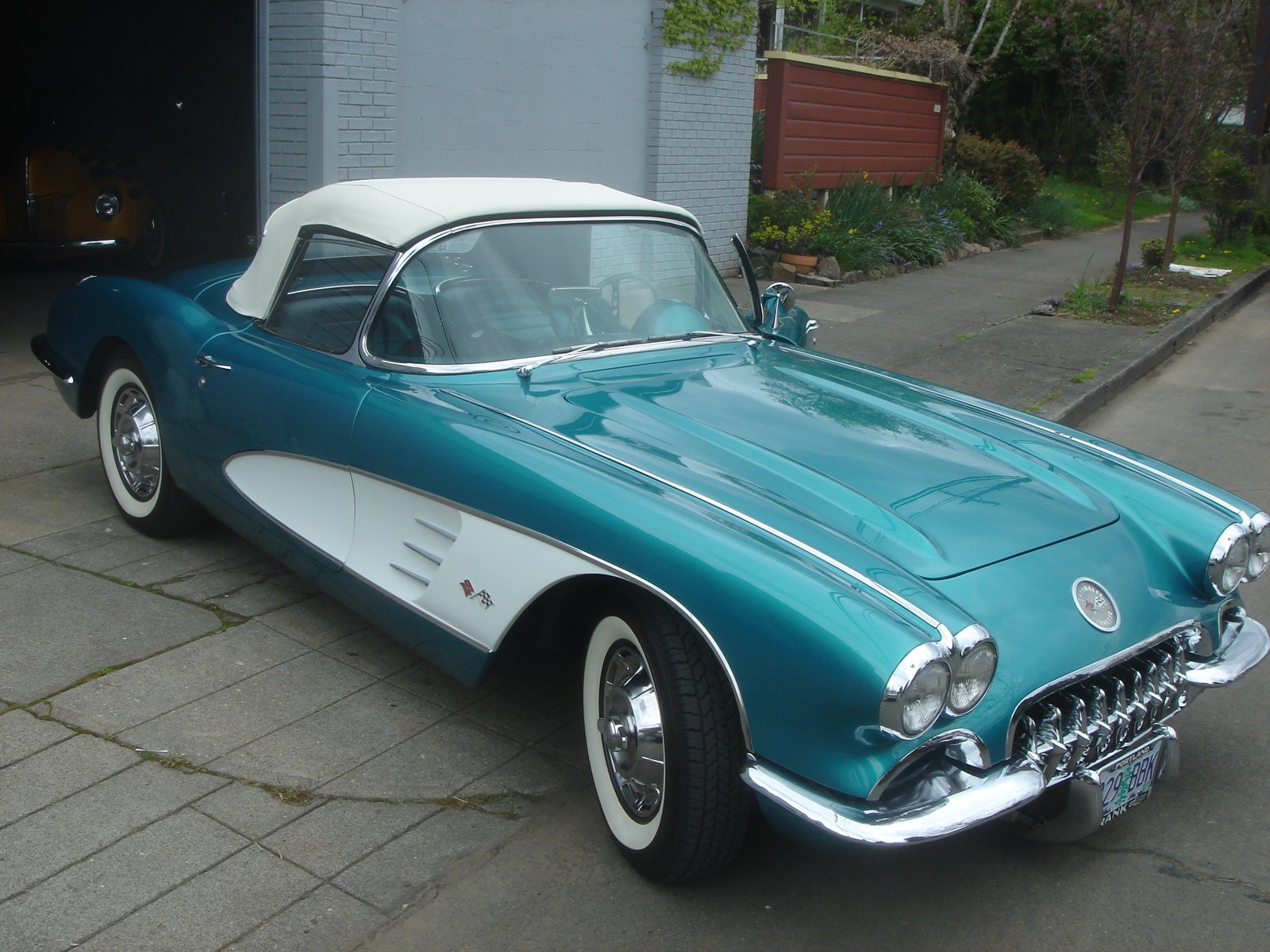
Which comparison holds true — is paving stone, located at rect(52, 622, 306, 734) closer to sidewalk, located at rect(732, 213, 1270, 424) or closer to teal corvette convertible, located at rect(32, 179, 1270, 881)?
teal corvette convertible, located at rect(32, 179, 1270, 881)

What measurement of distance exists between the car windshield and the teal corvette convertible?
0.04ft

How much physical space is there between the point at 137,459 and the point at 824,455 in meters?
2.91

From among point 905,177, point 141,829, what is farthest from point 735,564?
point 905,177

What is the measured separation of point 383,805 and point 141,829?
586 millimetres

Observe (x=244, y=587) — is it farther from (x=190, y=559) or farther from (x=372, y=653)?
(x=372, y=653)

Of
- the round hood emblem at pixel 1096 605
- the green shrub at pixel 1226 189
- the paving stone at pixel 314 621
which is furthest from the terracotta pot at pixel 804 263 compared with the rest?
the round hood emblem at pixel 1096 605

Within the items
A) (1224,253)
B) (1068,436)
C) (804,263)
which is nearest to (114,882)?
(1068,436)

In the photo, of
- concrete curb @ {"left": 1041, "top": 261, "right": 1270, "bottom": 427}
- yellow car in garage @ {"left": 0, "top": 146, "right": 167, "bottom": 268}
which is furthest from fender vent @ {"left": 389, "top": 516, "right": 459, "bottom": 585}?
yellow car in garage @ {"left": 0, "top": 146, "right": 167, "bottom": 268}

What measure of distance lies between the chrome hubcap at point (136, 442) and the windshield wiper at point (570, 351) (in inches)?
68.7

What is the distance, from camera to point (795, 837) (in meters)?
2.53

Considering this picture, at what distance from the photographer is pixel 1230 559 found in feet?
10.3

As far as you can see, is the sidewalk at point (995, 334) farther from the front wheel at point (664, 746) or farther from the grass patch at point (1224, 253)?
the front wheel at point (664, 746)

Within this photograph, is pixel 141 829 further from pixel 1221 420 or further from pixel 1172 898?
pixel 1221 420

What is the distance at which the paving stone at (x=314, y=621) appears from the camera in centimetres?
411
